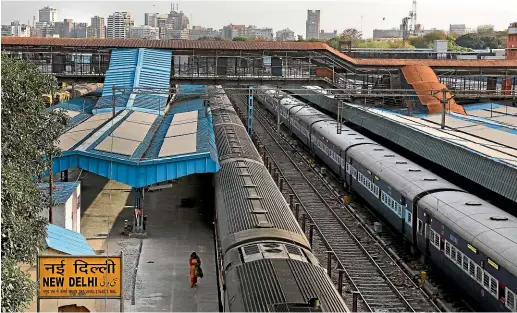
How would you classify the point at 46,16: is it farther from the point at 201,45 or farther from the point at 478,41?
the point at 201,45

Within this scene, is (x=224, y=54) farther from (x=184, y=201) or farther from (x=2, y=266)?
(x=2, y=266)

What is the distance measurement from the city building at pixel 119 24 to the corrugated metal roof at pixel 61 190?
153074 mm

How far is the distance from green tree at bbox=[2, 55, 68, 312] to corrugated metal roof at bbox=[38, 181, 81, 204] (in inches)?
245

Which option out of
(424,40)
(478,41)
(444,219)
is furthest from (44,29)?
(444,219)

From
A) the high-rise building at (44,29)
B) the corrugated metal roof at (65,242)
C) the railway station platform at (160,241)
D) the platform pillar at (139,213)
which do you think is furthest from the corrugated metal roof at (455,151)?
the high-rise building at (44,29)

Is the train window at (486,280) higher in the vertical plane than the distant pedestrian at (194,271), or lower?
higher

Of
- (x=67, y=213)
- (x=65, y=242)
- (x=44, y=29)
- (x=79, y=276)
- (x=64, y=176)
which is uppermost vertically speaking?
(x=44, y=29)

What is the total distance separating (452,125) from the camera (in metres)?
37.3

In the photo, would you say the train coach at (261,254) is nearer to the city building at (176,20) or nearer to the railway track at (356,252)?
the railway track at (356,252)

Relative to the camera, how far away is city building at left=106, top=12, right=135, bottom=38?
6954 inches

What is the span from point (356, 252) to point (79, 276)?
13091 millimetres

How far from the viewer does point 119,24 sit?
17962 centimetres

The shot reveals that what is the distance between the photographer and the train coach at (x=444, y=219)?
16.7 m

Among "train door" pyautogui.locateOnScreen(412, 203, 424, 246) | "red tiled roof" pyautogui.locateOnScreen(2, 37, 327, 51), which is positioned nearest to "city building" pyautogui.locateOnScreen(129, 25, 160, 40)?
"red tiled roof" pyautogui.locateOnScreen(2, 37, 327, 51)
